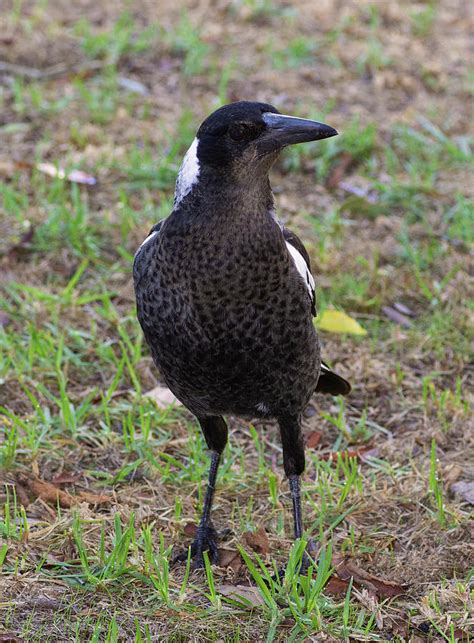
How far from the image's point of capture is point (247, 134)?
2555mm

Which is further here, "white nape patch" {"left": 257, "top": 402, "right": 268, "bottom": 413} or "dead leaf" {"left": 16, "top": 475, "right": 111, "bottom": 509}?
"dead leaf" {"left": 16, "top": 475, "right": 111, "bottom": 509}

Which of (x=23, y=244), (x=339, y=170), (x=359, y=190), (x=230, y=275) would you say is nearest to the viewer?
(x=230, y=275)

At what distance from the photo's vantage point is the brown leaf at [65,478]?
3.14m

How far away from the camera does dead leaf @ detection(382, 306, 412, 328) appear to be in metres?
4.05

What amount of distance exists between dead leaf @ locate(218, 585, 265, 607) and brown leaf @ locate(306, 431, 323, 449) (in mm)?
785

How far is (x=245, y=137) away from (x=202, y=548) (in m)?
1.14

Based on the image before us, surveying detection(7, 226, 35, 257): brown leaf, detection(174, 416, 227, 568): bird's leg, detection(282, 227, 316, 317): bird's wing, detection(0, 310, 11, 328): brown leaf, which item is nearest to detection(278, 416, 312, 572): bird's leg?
detection(174, 416, 227, 568): bird's leg

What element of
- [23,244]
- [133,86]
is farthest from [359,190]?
[23,244]

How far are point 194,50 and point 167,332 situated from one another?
3.75m

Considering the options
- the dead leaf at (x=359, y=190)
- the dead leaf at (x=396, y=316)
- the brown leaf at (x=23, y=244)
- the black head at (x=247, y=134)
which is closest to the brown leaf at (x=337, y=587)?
the black head at (x=247, y=134)

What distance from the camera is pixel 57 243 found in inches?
173

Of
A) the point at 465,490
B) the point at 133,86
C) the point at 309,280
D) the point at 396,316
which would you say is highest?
the point at 309,280

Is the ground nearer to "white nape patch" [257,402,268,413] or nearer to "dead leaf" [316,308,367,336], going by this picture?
"dead leaf" [316,308,367,336]

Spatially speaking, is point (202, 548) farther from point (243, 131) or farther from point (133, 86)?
point (133, 86)
